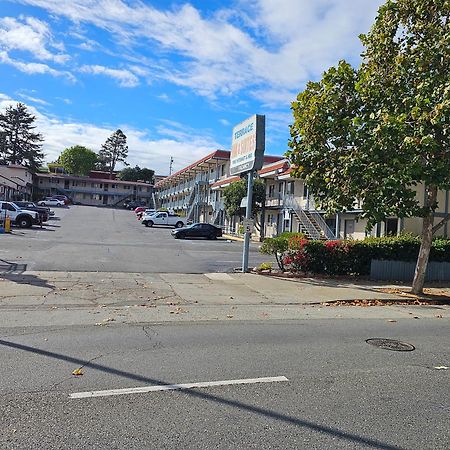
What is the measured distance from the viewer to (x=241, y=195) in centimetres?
4022

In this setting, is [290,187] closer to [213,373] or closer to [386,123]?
[386,123]

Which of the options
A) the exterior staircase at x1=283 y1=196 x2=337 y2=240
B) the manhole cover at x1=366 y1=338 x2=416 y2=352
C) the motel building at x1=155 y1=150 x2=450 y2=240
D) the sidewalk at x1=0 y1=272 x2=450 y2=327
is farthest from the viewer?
the exterior staircase at x1=283 y1=196 x2=337 y2=240

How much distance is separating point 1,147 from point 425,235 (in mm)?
102062

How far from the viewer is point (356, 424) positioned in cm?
436

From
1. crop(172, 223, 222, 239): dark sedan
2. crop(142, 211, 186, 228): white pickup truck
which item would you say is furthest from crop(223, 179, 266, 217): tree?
crop(142, 211, 186, 228): white pickup truck

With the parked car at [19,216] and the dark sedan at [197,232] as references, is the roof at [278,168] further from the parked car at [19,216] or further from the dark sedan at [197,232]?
the parked car at [19,216]

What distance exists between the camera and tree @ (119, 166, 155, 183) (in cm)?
11256

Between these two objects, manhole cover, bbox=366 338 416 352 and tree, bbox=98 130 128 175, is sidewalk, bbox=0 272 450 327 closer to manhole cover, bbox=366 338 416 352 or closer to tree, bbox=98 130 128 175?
manhole cover, bbox=366 338 416 352

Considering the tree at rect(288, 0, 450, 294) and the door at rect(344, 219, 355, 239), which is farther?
the door at rect(344, 219, 355, 239)

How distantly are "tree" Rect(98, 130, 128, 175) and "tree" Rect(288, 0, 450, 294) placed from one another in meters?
117

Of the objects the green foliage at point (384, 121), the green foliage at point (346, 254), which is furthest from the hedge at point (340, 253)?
the green foliage at point (384, 121)

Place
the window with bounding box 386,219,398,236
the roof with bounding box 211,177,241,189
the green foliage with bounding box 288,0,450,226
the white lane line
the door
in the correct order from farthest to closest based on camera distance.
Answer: the roof with bounding box 211,177,241,189 → the door → the window with bounding box 386,219,398,236 → the green foliage with bounding box 288,0,450,226 → the white lane line

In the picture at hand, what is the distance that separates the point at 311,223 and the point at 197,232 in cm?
984

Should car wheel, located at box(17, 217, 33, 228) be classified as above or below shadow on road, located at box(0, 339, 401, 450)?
above
